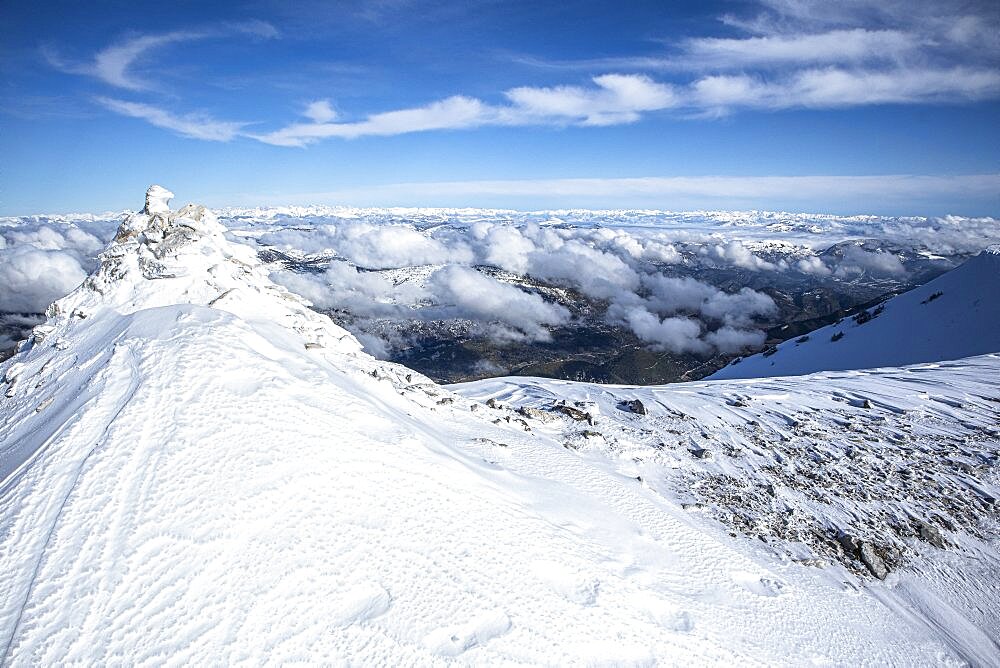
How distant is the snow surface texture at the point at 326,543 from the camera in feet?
32.2

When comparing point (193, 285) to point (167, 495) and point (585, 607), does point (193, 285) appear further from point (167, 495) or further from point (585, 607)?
point (585, 607)

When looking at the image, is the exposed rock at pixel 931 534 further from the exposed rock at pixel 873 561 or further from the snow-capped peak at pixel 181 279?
the snow-capped peak at pixel 181 279

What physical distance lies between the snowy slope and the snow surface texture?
53409 mm

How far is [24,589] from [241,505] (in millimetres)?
4136

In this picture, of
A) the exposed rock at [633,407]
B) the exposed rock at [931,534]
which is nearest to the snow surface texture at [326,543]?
the exposed rock at [931,534]

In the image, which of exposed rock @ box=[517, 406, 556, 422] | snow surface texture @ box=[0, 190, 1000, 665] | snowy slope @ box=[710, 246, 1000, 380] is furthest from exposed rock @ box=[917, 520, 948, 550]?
snowy slope @ box=[710, 246, 1000, 380]

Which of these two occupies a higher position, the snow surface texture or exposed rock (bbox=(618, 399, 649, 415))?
the snow surface texture

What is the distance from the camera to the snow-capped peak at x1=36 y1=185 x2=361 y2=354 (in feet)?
73.7

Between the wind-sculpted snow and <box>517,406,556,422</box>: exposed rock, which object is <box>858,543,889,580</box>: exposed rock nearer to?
the wind-sculpted snow

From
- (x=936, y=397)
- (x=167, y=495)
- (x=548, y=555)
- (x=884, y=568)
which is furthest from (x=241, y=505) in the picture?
(x=936, y=397)

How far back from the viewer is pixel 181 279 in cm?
2330

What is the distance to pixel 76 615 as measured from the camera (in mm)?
9172

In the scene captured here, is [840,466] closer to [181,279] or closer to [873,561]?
[873,561]

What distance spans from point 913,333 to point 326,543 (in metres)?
89.6
